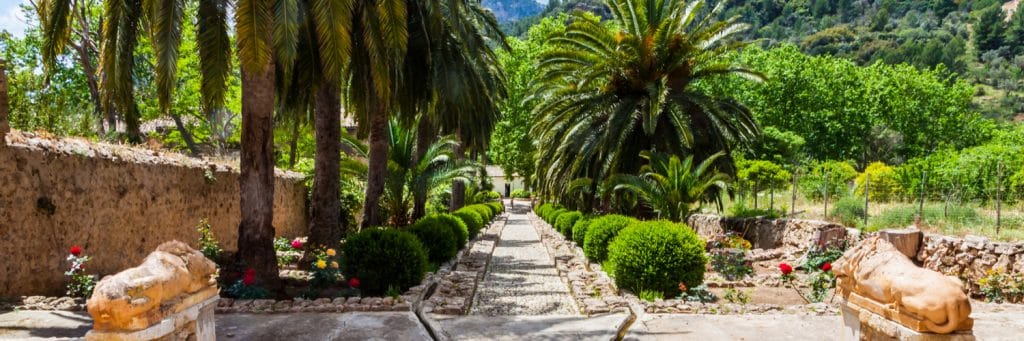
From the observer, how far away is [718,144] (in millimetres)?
15734

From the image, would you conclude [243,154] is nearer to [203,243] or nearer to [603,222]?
[203,243]

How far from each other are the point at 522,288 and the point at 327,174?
157 inches

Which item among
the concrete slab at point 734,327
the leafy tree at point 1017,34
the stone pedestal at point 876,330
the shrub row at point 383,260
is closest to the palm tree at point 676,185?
the shrub row at point 383,260

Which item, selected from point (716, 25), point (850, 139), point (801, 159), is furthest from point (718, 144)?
point (850, 139)

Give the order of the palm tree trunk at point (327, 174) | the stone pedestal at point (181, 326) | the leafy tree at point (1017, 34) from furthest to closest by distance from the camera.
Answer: the leafy tree at point (1017, 34) → the palm tree trunk at point (327, 174) → the stone pedestal at point (181, 326)

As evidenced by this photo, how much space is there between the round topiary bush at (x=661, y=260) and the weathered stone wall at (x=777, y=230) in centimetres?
459

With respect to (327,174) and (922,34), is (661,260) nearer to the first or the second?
(327,174)

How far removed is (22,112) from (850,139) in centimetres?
4414

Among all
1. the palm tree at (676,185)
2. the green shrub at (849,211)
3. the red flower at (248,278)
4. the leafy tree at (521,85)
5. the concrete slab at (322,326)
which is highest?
the leafy tree at (521,85)

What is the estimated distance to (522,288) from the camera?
10.0 metres

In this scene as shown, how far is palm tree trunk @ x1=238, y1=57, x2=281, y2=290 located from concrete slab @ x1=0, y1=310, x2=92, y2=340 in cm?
192

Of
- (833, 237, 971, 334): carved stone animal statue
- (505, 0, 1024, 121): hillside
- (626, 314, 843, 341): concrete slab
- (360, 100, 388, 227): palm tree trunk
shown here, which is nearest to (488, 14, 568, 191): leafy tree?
(360, 100, 388, 227): palm tree trunk

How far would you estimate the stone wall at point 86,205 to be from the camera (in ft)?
22.9

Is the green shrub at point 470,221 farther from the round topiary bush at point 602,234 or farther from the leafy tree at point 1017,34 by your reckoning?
the leafy tree at point 1017,34
